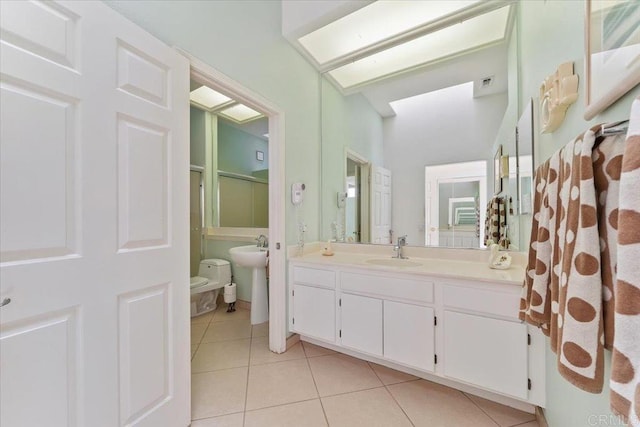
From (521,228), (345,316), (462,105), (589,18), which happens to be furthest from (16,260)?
(462,105)

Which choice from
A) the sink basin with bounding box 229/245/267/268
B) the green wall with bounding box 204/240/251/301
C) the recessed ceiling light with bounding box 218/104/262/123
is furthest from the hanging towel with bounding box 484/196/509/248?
the recessed ceiling light with bounding box 218/104/262/123

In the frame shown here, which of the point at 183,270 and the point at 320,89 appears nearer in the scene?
the point at 183,270

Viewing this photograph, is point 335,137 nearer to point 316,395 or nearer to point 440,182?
point 440,182

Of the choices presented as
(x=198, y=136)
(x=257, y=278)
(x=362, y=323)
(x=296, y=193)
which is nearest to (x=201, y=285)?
(x=257, y=278)

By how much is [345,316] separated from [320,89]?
2.23 metres

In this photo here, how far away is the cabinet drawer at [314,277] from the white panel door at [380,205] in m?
0.66

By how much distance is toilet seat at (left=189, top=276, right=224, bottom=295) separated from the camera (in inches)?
100

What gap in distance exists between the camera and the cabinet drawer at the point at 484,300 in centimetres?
126

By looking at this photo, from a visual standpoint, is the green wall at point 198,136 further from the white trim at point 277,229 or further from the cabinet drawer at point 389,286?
the cabinet drawer at point 389,286

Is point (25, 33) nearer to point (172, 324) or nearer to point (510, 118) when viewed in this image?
point (172, 324)

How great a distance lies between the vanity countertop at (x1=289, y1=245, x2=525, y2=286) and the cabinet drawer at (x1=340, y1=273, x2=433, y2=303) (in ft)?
0.21

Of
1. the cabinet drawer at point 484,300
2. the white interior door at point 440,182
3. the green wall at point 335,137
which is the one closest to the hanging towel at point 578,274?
the cabinet drawer at point 484,300

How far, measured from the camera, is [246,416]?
1.35 m

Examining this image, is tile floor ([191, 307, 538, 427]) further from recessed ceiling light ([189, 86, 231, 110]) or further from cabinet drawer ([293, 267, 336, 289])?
recessed ceiling light ([189, 86, 231, 110])
